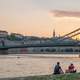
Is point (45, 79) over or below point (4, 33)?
below

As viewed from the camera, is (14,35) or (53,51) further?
(14,35)

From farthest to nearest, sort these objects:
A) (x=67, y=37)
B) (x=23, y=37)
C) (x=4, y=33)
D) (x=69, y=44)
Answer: (x=4, y=33), (x=23, y=37), (x=67, y=37), (x=69, y=44)

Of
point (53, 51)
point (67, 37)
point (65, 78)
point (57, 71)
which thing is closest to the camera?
point (65, 78)

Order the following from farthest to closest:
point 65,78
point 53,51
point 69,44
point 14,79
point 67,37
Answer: point 53,51, point 67,37, point 69,44, point 14,79, point 65,78

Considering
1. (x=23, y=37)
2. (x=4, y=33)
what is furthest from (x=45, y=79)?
(x=4, y=33)

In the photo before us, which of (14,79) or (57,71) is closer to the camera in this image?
(14,79)

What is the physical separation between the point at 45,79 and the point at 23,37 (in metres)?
161

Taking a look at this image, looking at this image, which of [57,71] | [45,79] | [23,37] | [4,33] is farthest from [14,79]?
[4,33]

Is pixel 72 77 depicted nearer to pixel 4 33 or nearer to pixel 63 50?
pixel 63 50

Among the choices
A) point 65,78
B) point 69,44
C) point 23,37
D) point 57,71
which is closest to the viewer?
point 65,78

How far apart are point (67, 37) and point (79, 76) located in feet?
274

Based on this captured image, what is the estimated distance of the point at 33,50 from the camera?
151 metres

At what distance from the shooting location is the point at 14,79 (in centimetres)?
1752

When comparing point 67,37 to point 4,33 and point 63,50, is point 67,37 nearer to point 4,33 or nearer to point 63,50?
point 63,50
